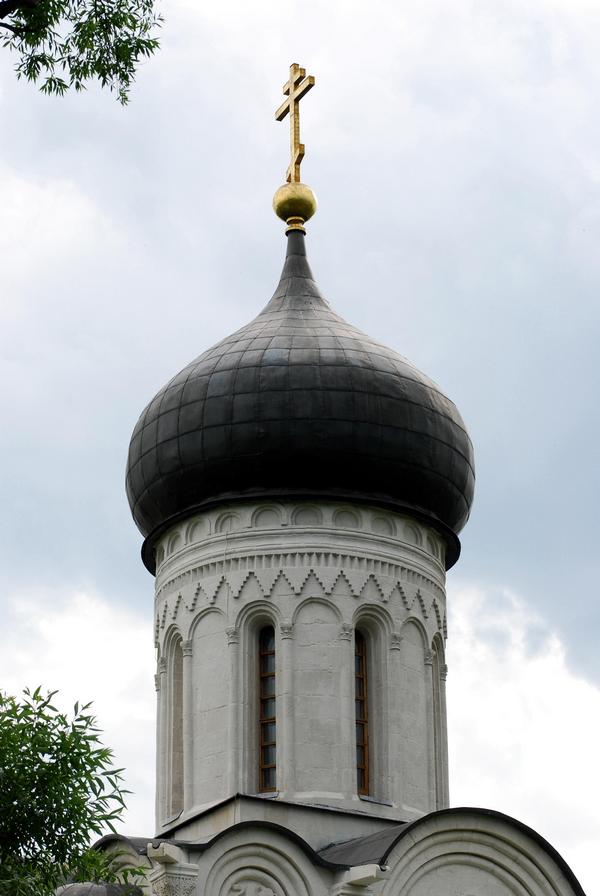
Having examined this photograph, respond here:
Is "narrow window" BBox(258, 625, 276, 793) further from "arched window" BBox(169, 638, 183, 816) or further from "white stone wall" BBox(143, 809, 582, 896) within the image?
"white stone wall" BBox(143, 809, 582, 896)

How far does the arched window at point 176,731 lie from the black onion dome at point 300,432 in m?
1.17

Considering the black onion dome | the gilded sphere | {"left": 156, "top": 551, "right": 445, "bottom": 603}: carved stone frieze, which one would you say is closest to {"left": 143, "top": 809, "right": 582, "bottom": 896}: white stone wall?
{"left": 156, "top": 551, "right": 445, "bottom": 603}: carved stone frieze

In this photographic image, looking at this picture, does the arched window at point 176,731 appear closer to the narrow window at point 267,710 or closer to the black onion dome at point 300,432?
the narrow window at point 267,710

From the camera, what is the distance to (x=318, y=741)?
17.2 meters

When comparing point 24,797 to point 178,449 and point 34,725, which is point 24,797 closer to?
point 34,725

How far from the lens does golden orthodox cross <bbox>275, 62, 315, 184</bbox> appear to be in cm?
2042

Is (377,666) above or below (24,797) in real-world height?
above

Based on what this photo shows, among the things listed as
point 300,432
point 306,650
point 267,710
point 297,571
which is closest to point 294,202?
point 300,432

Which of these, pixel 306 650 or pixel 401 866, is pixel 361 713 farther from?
pixel 401 866

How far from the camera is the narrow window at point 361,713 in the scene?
1742cm

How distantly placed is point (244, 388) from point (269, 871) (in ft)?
15.2

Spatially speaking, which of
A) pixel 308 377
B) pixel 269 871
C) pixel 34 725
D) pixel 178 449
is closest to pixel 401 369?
pixel 308 377

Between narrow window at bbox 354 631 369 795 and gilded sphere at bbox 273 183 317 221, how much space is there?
4685mm

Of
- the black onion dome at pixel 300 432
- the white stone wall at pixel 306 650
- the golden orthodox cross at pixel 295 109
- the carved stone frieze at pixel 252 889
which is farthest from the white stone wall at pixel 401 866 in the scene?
the golden orthodox cross at pixel 295 109
